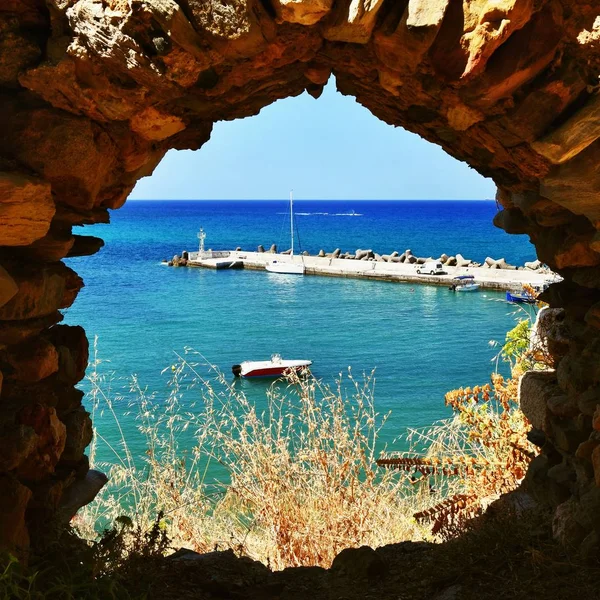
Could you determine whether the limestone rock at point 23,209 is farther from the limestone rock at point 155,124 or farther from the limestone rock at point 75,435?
the limestone rock at point 75,435

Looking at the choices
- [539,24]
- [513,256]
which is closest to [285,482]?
[539,24]

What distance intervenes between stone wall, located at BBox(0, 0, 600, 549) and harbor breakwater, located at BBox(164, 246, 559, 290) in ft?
Answer: 89.6

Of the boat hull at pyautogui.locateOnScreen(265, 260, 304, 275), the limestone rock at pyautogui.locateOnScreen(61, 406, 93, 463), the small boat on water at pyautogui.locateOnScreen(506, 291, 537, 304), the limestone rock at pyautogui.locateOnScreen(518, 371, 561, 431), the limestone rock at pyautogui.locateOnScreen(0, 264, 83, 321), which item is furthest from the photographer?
the boat hull at pyautogui.locateOnScreen(265, 260, 304, 275)

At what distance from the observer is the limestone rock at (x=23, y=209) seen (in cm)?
267

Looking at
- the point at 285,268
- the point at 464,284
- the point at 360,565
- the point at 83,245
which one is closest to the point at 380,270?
the point at 285,268

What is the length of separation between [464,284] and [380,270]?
6.40m

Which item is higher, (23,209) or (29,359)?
(23,209)

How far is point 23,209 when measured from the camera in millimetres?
2768

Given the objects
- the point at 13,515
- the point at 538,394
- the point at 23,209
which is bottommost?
the point at 13,515

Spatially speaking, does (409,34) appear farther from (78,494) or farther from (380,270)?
(380,270)

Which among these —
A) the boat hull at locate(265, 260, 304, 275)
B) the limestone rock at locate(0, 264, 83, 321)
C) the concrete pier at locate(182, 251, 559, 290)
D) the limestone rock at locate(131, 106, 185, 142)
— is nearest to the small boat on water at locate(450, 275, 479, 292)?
the concrete pier at locate(182, 251, 559, 290)

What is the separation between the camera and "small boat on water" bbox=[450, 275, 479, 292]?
1328 inches

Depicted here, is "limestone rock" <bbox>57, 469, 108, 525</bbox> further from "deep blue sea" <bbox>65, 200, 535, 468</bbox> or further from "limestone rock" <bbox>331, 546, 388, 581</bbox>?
"deep blue sea" <bbox>65, 200, 535, 468</bbox>

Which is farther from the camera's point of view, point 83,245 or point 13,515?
point 83,245
